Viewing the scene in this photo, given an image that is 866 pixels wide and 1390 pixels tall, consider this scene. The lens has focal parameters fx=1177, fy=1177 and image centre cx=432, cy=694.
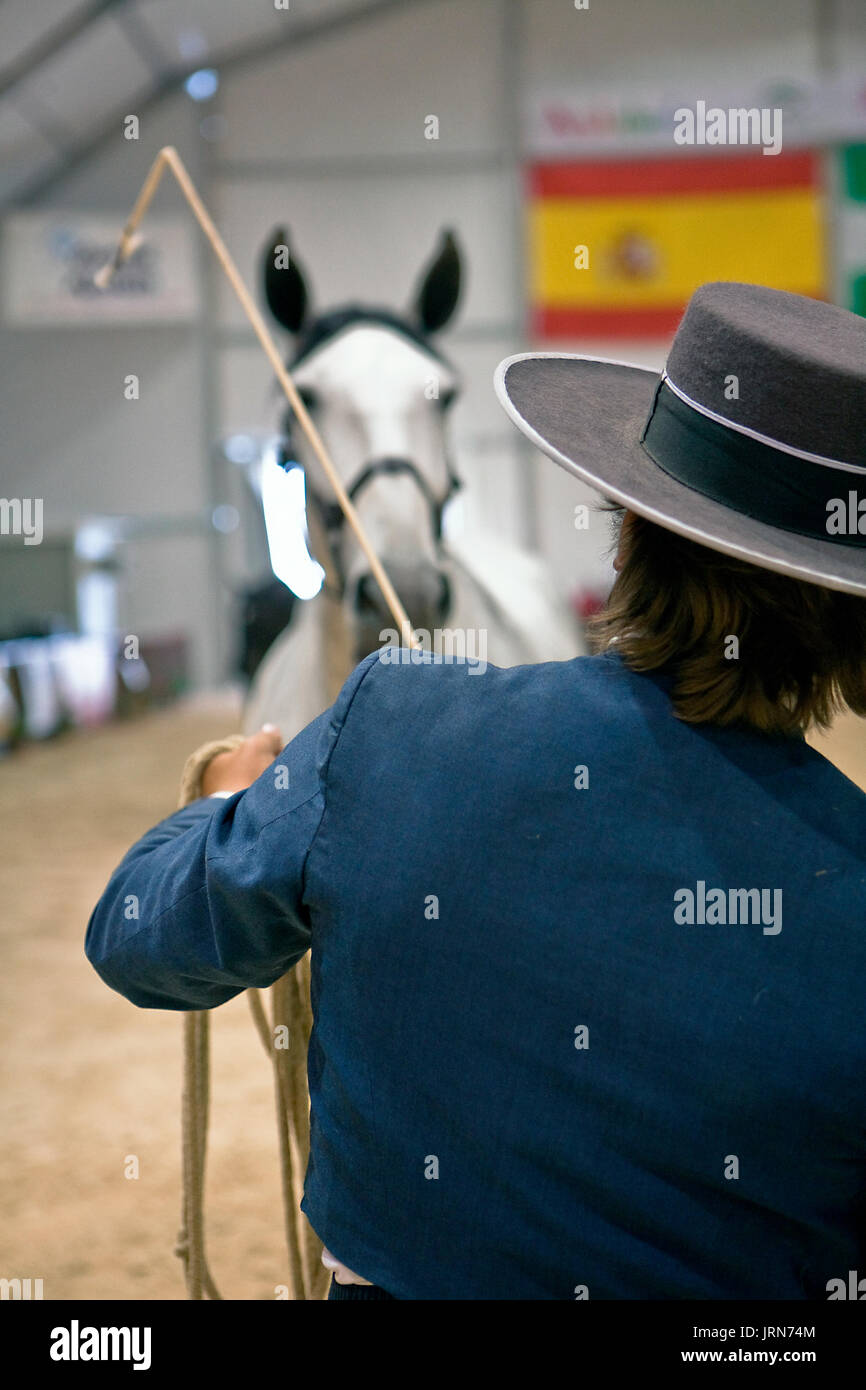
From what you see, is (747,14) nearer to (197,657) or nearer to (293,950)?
(197,657)

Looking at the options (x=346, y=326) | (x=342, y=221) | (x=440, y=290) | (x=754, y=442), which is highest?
(x=342, y=221)

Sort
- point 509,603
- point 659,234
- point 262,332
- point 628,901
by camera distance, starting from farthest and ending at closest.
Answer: point 659,234 → point 509,603 → point 262,332 → point 628,901

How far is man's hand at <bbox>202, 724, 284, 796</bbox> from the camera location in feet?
3.24

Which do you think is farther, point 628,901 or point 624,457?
point 624,457

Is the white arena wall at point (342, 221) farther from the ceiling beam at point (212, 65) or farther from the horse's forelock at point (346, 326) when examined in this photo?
the horse's forelock at point (346, 326)

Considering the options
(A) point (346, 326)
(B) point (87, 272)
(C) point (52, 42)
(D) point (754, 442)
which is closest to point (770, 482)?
(D) point (754, 442)

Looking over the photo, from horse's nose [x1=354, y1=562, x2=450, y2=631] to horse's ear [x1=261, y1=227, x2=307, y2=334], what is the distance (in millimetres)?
705

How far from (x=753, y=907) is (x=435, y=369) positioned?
1873mm

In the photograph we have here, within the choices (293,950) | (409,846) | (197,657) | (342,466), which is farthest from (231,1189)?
(197,657)

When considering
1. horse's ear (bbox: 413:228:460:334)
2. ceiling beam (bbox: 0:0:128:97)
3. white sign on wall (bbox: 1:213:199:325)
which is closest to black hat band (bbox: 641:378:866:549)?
horse's ear (bbox: 413:228:460:334)

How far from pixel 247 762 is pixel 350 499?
116cm

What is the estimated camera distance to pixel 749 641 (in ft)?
2.14

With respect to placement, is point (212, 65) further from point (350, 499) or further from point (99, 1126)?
point (99, 1126)

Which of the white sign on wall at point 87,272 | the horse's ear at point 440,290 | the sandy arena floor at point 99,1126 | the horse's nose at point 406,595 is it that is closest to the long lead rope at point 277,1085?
the sandy arena floor at point 99,1126
